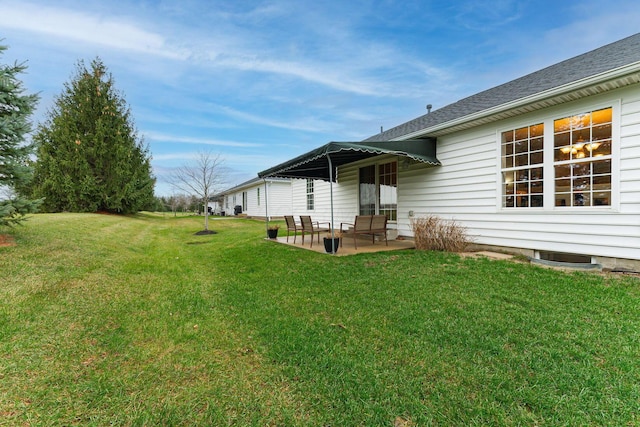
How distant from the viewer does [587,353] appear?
101 inches

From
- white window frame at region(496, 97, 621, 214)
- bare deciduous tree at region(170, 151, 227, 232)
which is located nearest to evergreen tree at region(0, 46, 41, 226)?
white window frame at region(496, 97, 621, 214)

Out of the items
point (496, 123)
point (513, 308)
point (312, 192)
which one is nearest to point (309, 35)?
point (312, 192)

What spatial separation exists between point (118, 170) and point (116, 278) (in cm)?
A: 1628

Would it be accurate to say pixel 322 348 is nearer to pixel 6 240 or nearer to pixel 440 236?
pixel 440 236

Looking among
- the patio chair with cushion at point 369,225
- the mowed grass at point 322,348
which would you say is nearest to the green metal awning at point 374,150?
the patio chair with cushion at point 369,225

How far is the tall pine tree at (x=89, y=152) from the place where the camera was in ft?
55.8

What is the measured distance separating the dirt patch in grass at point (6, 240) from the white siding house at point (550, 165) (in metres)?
6.36

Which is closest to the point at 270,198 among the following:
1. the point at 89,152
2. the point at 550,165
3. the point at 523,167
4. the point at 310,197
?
the point at 310,197

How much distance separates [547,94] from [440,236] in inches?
138

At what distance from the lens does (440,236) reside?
23.3 feet

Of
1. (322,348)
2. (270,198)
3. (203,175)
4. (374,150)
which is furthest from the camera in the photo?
(270,198)

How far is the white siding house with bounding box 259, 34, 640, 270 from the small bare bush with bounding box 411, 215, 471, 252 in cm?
35

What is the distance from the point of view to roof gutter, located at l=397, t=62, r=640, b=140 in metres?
4.49

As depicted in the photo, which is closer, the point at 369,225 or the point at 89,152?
the point at 369,225
